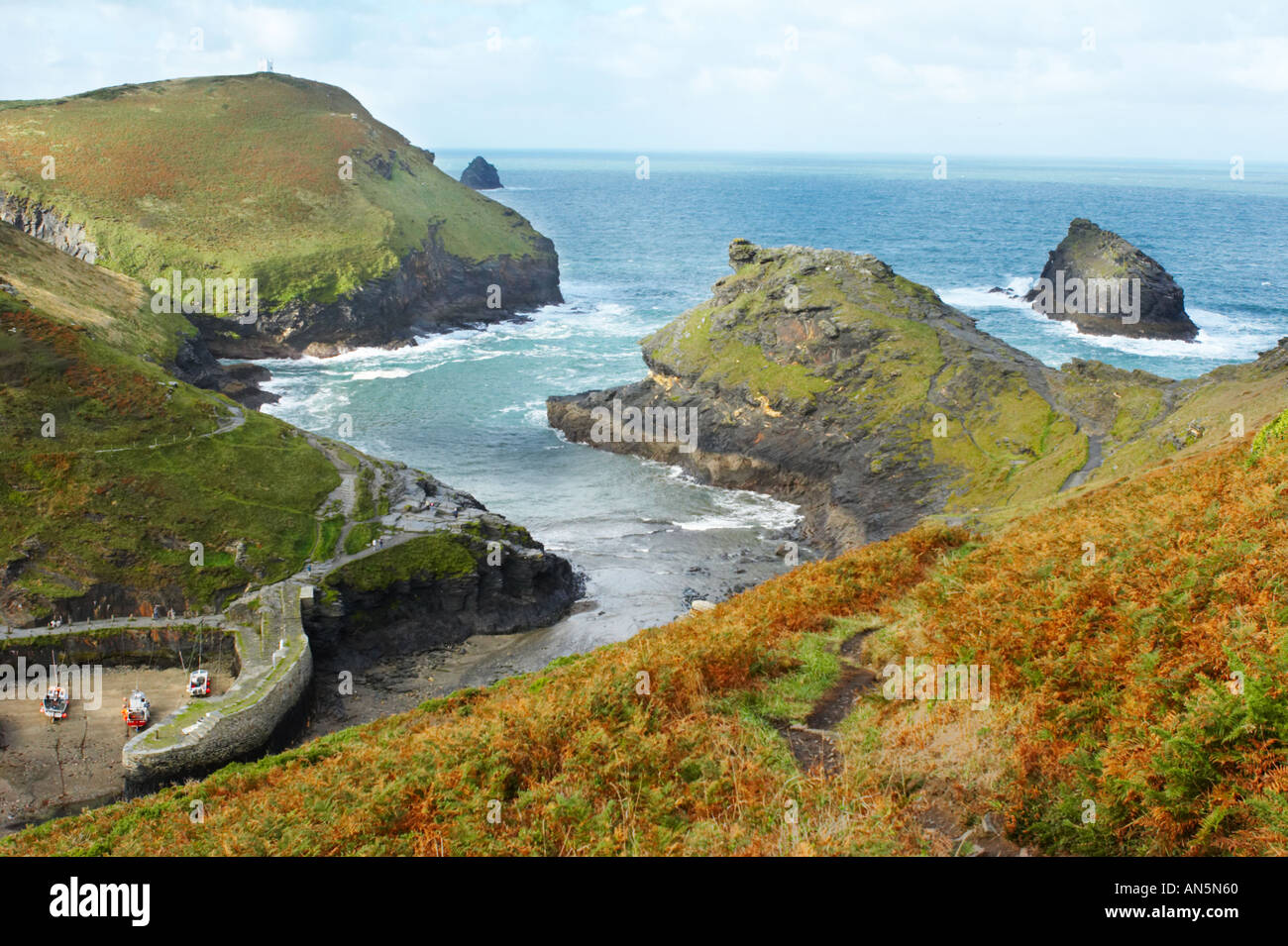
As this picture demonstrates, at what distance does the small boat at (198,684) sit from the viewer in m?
40.8

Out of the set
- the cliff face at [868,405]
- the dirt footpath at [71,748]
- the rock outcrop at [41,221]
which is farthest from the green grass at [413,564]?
the rock outcrop at [41,221]

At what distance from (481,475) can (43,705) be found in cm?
3882

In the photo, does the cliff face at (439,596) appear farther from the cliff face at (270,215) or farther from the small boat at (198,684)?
the cliff face at (270,215)

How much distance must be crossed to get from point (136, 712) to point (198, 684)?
2.84m

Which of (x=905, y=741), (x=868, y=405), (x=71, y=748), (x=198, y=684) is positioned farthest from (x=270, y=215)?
(x=905, y=741)

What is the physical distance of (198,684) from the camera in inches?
1609

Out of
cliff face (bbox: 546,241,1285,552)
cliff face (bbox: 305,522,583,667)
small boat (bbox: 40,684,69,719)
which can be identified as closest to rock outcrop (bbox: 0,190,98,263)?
cliff face (bbox: 546,241,1285,552)

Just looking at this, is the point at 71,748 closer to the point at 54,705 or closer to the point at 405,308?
the point at 54,705

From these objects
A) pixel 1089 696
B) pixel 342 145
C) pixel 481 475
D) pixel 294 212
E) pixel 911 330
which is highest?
pixel 342 145

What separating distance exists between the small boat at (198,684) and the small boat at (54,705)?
4979 mm

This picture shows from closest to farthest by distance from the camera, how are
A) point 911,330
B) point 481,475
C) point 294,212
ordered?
1. point 481,475
2. point 911,330
3. point 294,212
